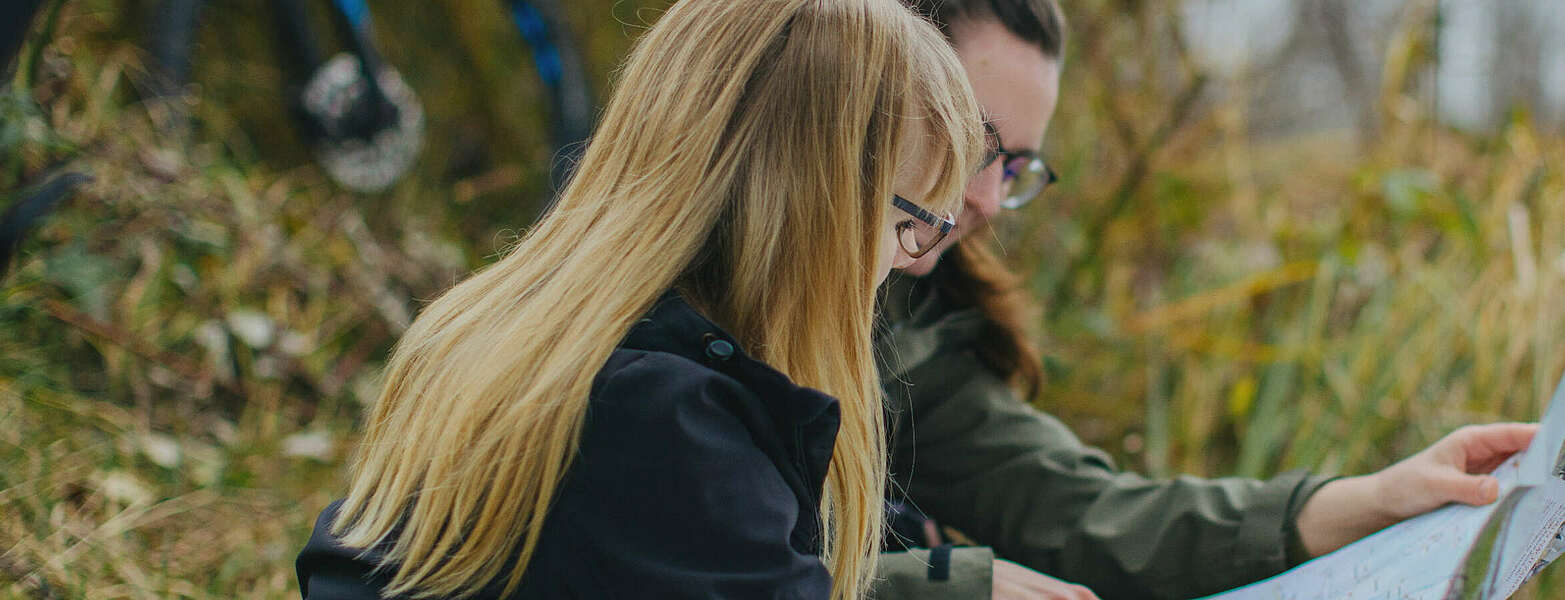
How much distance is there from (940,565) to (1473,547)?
17.9 inches

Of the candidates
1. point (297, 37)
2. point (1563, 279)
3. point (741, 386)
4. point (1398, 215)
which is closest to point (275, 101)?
point (297, 37)

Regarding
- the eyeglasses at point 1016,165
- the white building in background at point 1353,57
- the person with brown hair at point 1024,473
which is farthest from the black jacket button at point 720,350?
the white building in background at point 1353,57

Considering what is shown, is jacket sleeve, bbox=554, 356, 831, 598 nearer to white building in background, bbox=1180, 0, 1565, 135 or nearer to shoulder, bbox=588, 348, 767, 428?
shoulder, bbox=588, 348, 767, 428

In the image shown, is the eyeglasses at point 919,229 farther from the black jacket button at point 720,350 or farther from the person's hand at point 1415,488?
the person's hand at point 1415,488

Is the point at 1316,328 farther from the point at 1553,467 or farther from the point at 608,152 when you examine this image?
the point at 608,152

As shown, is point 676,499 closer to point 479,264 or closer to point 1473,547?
point 1473,547

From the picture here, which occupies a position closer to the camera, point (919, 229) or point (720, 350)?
point (720, 350)

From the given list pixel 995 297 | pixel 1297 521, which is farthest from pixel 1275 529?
pixel 995 297

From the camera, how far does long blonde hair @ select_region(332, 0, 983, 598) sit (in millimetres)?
881

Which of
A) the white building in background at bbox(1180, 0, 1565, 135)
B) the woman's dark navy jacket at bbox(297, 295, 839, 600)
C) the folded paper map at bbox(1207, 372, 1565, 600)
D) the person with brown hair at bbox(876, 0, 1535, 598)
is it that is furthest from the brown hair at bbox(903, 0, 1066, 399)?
the white building in background at bbox(1180, 0, 1565, 135)

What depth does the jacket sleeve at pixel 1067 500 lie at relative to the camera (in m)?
1.25

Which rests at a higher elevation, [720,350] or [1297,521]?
[720,350]

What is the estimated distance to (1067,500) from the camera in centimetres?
137

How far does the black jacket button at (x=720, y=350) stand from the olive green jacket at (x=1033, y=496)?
1.32ft
